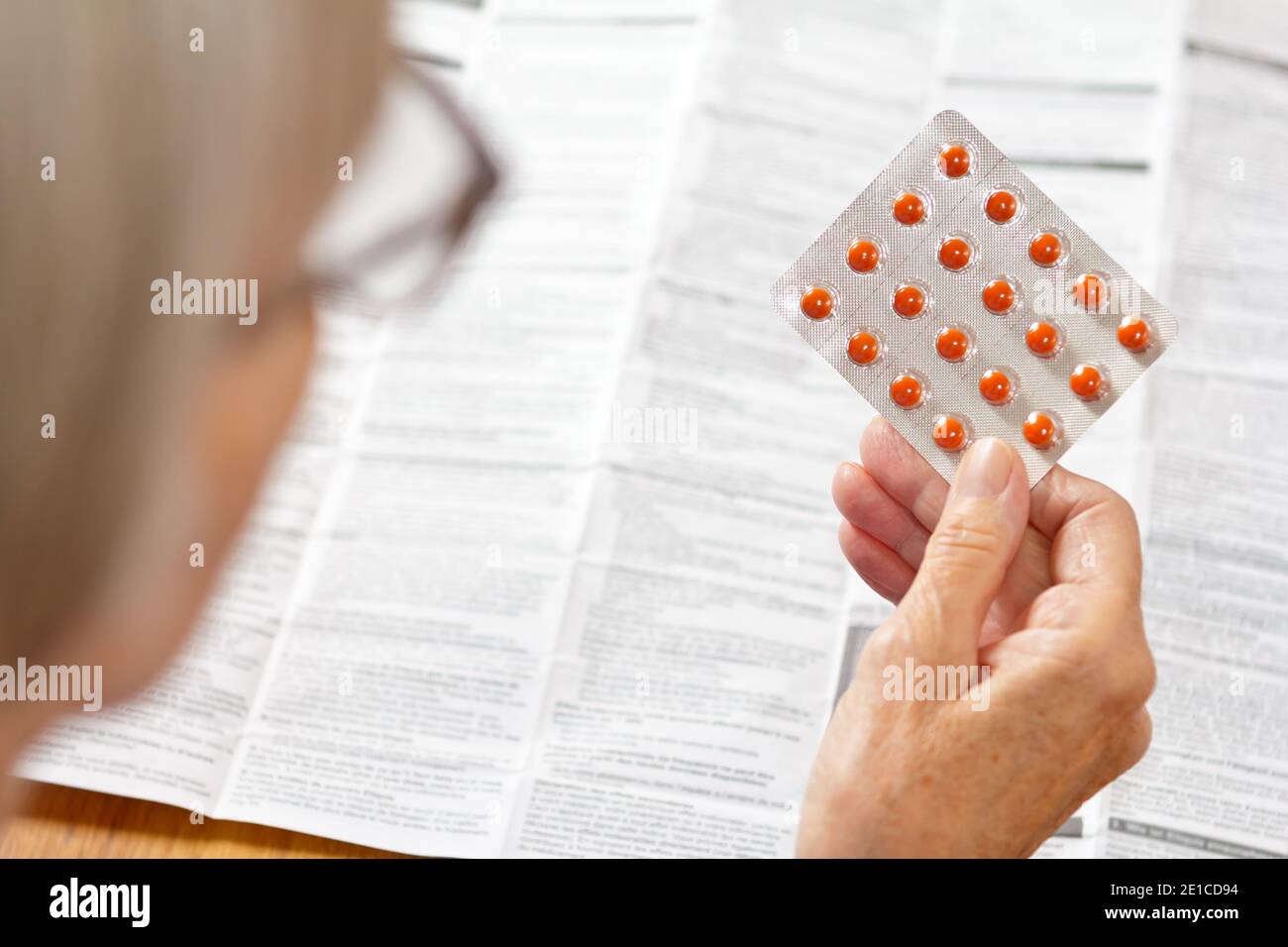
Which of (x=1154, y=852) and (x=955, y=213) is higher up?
(x=955, y=213)

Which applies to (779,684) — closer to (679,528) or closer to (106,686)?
(679,528)

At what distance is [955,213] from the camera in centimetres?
59

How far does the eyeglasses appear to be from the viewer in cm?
34

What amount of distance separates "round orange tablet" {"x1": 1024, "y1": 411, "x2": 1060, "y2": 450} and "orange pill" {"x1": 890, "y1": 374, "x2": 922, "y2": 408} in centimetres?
6

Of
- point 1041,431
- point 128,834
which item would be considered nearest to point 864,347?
point 1041,431

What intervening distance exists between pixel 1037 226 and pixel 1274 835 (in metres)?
0.39

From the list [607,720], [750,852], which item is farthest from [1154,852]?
[607,720]

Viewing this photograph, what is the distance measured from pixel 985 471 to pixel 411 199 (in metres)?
0.31

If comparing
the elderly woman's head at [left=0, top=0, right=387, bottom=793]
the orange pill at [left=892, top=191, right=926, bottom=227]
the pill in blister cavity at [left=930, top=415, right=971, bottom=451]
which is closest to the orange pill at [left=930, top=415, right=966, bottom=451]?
the pill in blister cavity at [left=930, top=415, right=971, bottom=451]

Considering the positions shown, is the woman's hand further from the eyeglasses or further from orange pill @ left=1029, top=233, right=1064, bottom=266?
the eyeglasses

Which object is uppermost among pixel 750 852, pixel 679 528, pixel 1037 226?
pixel 1037 226

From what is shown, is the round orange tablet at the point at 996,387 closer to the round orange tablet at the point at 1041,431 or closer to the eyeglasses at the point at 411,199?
the round orange tablet at the point at 1041,431
